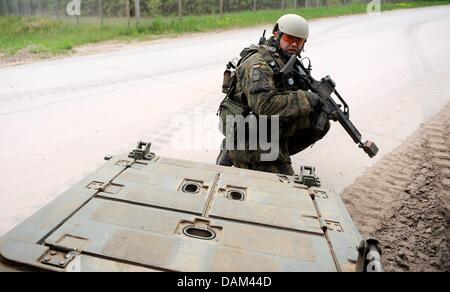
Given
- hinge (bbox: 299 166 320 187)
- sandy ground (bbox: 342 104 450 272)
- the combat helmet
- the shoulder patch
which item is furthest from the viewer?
the combat helmet

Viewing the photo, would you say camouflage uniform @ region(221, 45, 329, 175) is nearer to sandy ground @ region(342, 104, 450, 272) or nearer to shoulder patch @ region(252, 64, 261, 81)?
shoulder patch @ region(252, 64, 261, 81)

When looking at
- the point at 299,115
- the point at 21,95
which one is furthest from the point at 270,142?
the point at 21,95

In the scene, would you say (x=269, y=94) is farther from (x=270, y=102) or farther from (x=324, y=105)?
(x=324, y=105)

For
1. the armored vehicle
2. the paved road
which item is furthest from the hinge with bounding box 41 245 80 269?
the paved road

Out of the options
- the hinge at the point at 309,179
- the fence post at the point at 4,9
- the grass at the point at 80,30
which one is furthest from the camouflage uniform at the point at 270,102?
the fence post at the point at 4,9

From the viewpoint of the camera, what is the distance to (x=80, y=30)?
13133mm

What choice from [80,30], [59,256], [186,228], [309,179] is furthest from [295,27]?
[80,30]

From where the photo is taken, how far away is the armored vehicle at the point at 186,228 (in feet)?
5.36

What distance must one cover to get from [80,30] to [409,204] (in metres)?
11.8

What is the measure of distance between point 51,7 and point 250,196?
14550 mm

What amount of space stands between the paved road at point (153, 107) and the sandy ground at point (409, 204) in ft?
0.78

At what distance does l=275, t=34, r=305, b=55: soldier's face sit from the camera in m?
3.37

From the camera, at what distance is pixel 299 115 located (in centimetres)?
318

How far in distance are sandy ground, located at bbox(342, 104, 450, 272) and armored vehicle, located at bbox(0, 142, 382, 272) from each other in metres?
0.93
